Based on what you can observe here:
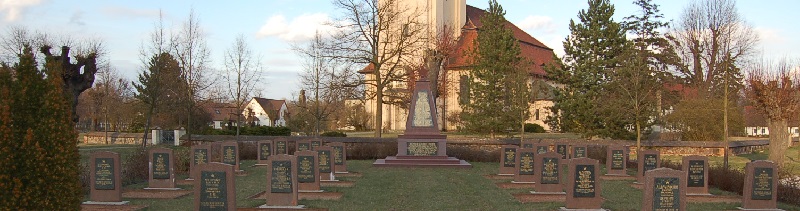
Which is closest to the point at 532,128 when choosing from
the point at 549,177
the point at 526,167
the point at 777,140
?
the point at 777,140

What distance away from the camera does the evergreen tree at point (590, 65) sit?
35.7 meters

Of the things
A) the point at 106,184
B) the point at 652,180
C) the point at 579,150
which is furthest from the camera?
the point at 579,150

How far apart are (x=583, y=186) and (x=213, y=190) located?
6.05 m

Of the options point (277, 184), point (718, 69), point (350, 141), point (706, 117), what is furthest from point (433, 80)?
point (277, 184)

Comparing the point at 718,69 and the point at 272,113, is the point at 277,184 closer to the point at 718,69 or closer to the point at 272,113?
the point at 718,69

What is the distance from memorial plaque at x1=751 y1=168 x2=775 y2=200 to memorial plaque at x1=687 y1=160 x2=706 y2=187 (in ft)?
7.59

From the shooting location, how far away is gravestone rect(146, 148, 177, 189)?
14.8 m

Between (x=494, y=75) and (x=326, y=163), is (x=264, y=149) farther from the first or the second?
(x=494, y=75)

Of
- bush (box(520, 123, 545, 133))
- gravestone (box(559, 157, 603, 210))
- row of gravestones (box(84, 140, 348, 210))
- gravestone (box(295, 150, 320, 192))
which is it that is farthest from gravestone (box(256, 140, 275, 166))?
bush (box(520, 123, 545, 133))

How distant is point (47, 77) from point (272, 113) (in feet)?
158

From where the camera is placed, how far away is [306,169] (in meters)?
14.2

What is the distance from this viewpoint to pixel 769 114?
69.2 ft

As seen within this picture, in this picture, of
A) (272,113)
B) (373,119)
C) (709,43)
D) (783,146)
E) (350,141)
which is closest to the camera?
(783,146)

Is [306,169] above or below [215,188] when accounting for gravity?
below
